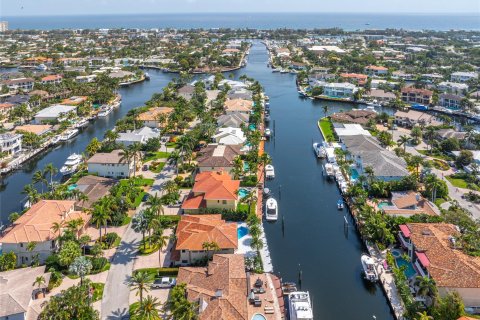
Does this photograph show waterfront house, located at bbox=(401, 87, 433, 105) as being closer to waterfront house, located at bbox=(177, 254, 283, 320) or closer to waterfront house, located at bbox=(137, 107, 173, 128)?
waterfront house, located at bbox=(137, 107, 173, 128)

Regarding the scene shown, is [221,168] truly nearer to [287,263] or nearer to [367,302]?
[287,263]

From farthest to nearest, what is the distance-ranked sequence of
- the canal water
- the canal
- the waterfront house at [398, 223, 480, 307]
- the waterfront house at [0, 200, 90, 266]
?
the canal, the waterfront house at [0, 200, 90, 266], the canal water, the waterfront house at [398, 223, 480, 307]

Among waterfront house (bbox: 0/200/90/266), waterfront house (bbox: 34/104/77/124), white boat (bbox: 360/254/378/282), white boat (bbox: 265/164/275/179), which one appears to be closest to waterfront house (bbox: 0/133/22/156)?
waterfront house (bbox: 34/104/77/124)

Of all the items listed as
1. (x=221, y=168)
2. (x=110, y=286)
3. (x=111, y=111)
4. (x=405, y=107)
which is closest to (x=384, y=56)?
(x=405, y=107)

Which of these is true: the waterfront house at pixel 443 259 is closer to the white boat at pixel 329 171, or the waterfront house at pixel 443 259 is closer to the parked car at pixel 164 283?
the white boat at pixel 329 171

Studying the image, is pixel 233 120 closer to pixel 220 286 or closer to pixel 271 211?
pixel 271 211

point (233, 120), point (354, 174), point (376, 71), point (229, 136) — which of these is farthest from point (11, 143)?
point (376, 71)
